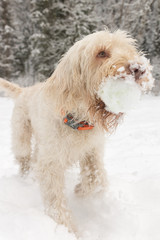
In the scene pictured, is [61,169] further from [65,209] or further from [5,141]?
[5,141]

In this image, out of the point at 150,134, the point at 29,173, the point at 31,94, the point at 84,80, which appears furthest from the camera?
the point at 150,134

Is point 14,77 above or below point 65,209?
below

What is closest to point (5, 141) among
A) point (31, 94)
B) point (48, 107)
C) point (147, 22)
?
point (31, 94)

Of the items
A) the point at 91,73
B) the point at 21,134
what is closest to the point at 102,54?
the point at 91,73

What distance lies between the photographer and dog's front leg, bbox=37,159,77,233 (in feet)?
8.00

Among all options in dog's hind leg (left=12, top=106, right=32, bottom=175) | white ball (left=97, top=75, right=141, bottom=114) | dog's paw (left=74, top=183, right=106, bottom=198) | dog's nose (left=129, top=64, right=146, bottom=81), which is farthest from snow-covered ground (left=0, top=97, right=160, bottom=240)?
dog's nose (left=129, top=64, right=146, bottom=81)

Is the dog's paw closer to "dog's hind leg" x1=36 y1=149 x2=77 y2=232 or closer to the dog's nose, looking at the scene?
"dog's hind leg" x1=36 y1=149 x2=77 y2=232

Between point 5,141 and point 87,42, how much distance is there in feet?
16.6

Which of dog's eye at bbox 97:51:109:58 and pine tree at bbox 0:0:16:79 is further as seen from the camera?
pine tree at bbox 0:0:16:79

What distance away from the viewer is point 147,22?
19.4 meters

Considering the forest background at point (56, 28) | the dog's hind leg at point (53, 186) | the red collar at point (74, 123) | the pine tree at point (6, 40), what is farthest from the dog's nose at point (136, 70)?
the pine tree at point (6, 40)

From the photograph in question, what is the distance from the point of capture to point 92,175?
3.09 meters

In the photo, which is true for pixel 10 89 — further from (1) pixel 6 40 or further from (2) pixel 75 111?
(1) pixel 6 40

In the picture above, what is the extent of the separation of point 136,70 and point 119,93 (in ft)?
0.78
